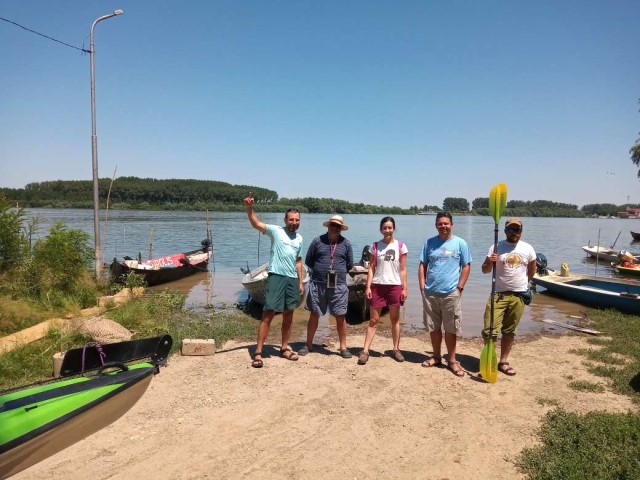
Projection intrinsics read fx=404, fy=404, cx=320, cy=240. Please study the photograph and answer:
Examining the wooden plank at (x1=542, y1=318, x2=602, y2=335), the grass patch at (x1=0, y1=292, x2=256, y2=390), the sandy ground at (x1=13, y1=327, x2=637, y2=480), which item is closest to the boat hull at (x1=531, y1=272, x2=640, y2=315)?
the wooden plank at (x1=542, y1=318, x2=602, y2=335)

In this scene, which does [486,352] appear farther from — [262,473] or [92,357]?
[92,357]

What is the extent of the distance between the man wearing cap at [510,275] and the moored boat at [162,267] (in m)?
10.3

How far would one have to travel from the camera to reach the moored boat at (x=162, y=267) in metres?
13.1

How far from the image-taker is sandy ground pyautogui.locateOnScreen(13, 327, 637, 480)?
11.2 ft

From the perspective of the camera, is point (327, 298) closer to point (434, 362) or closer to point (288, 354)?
point (288, 354)

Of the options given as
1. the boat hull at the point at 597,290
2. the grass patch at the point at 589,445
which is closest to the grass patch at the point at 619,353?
the grass patch at the point at 589,445

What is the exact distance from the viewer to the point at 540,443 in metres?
3.82

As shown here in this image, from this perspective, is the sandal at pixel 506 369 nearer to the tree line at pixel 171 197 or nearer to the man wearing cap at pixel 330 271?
the man wearing cap at pixel 330 271

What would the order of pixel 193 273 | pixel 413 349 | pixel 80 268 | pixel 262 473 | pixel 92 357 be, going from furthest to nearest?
pixel 193 273
pixel 80 268
pixel 413 349
pixel 92 357
pixel 262 473

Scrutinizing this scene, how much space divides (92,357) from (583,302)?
1325cm

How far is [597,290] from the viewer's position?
11812 millimetres

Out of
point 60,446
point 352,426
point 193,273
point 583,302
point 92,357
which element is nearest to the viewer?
point 60,446

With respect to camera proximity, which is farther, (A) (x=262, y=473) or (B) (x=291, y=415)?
(B) (x=291, y=415)

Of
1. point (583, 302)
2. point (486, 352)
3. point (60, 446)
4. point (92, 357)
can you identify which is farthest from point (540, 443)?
point (583, 302)
